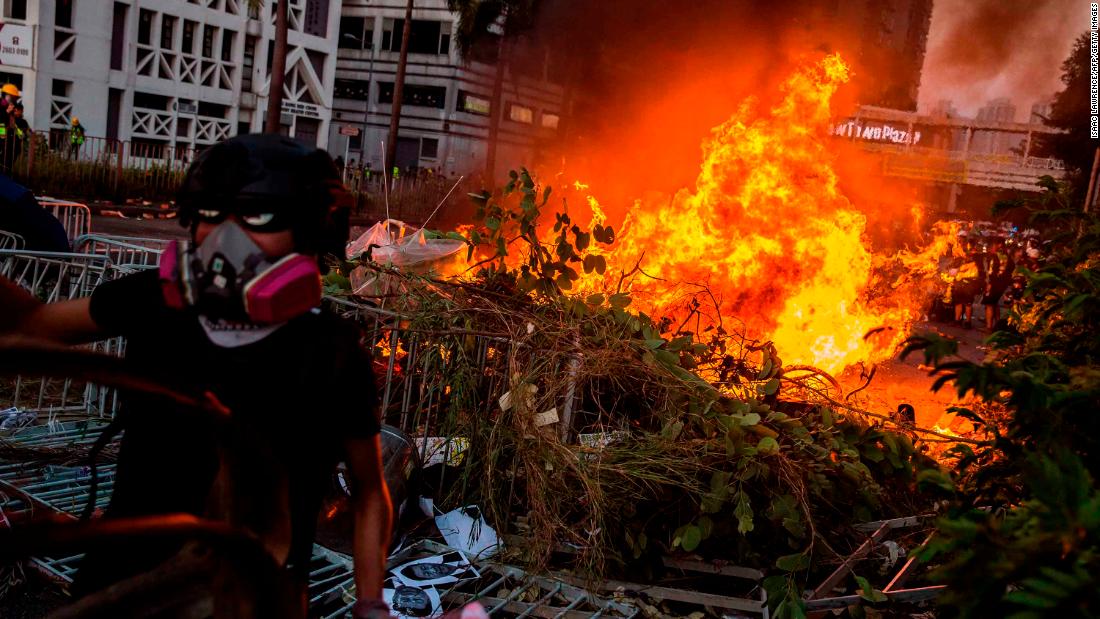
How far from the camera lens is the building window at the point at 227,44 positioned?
38281 millimetres

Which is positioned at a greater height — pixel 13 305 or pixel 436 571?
pixel 13 305

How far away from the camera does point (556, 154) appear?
119 ft

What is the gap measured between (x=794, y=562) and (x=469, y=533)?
147cm

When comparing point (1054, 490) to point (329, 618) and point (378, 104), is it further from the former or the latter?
point (378, 104)

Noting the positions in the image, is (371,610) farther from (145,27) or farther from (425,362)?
(145,27)

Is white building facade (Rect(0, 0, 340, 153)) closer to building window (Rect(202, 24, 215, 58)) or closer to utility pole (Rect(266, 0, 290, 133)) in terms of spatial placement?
building window (Rect(202, 24, 215, 58))

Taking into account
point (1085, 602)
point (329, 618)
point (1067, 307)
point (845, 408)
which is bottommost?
point (329, 618)

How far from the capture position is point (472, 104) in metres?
53.0

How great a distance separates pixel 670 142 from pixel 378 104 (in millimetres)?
35246

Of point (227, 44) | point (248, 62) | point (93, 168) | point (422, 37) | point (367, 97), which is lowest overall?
point (93, 168)

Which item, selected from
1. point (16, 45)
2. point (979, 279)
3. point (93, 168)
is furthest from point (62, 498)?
point (16, 45)

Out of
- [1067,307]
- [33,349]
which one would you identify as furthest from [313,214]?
[1067,307]

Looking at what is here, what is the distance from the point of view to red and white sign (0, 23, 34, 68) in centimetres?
3034

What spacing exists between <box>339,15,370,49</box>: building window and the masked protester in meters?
54.5
